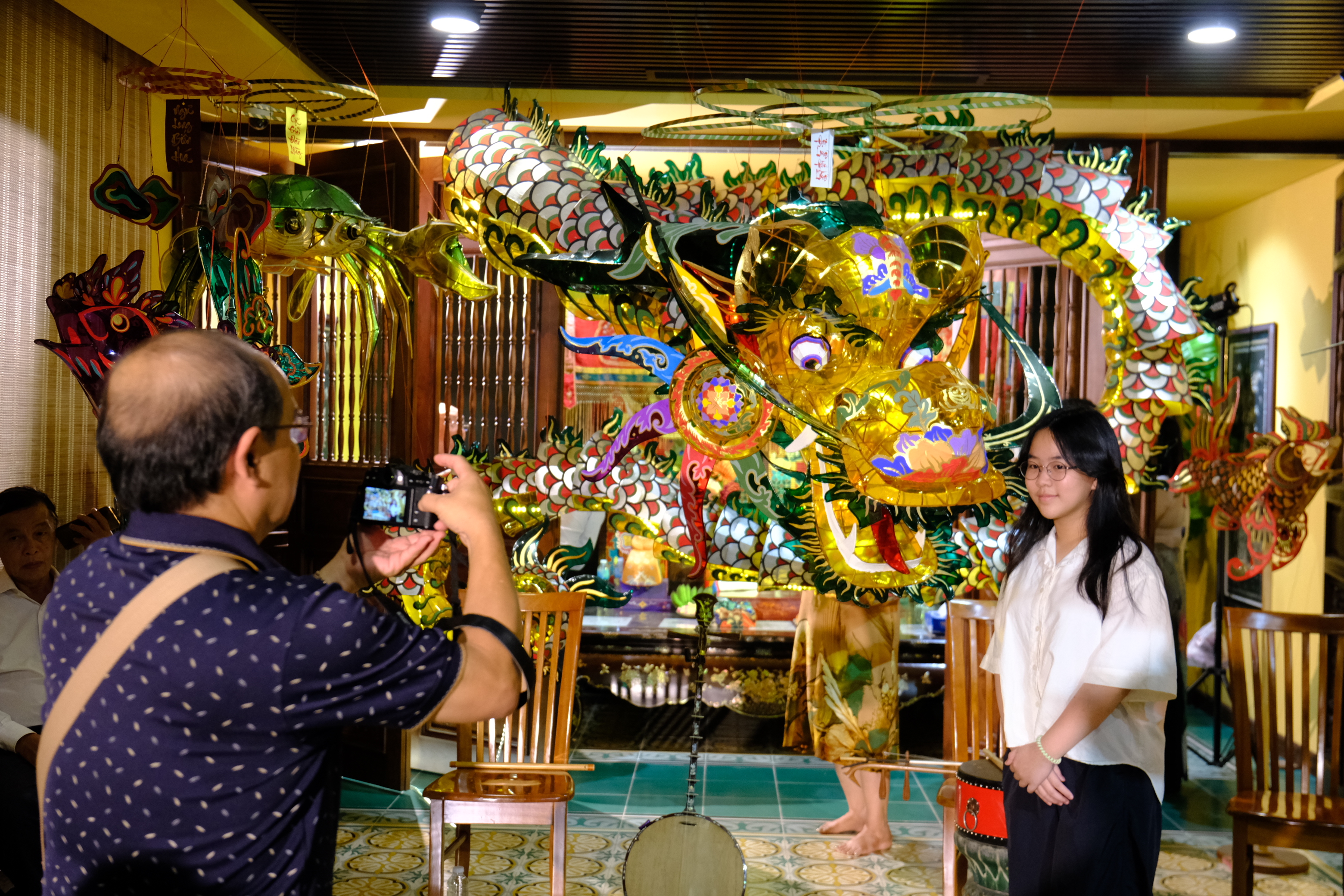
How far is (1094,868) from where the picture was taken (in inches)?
71.5

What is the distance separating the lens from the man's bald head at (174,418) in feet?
3.34

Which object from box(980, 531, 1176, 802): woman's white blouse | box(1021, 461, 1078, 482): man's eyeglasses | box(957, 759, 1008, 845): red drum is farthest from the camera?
box(957, 759, 1008, 845): red drum

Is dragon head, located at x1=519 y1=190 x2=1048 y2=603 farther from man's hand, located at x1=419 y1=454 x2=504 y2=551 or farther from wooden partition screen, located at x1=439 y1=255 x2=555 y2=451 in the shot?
wooden partition screen, located at x1=439 y1=255 x2=555 y2=451

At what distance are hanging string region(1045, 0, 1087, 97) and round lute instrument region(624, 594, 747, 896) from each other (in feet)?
8.17

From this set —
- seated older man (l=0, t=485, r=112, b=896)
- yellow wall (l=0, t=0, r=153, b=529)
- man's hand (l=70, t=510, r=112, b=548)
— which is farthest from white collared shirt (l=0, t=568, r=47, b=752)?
yellow wall (l=0, t=0, r=153, b=529)

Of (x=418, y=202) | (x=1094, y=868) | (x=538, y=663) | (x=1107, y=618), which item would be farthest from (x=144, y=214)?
(x=1094, y=868)

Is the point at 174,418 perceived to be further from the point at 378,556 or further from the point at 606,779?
the point at 606,779

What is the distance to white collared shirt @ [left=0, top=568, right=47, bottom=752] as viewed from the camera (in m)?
2.59

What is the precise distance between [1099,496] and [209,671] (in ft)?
5.00

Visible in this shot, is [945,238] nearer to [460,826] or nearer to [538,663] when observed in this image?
[538,663]

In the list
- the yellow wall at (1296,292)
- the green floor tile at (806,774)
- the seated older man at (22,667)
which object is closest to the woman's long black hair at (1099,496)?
the seated older man at (22,667)

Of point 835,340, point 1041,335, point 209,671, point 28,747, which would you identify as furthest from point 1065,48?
point 28,747

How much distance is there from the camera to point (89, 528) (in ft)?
9.47

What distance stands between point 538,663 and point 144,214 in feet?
4.71
